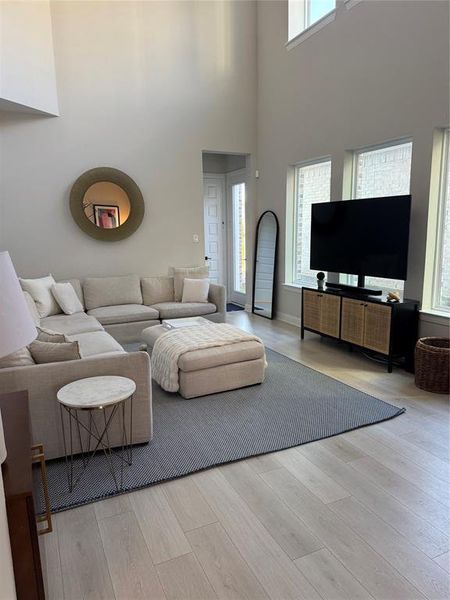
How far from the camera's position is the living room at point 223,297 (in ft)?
5.89

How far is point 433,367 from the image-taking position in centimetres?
340

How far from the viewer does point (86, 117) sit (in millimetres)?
5395

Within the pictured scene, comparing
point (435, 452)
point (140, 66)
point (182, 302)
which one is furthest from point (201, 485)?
point (140, 66)

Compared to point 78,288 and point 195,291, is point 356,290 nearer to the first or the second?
point 195,291

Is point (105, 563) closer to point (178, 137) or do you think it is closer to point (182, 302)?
point (182, 302)

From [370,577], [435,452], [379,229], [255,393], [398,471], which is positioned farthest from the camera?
[379,229]

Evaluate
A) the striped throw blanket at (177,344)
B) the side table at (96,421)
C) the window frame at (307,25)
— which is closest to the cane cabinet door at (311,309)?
the striped throw blanket at (177,344)

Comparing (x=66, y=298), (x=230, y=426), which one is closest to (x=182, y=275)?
(x=66, y=298)

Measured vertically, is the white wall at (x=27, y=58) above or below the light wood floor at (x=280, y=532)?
above

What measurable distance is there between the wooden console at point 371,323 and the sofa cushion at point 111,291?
2.45 m

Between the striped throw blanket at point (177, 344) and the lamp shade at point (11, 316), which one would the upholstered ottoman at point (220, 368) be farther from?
the lamp shade at point (11, 316)

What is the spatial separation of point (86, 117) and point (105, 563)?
17.3ft

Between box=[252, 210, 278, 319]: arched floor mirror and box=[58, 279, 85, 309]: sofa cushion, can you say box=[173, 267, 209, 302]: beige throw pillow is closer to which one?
box=[252, 210, 278, 319]: arched floor mirror

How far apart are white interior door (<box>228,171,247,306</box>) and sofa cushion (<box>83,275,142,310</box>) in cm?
225
